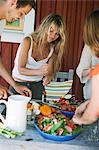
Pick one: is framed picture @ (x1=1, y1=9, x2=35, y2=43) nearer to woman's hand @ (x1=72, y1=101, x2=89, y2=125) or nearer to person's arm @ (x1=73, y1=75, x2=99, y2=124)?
woman's hand @ (x1=72, y1=101, x2=89, y2=125)

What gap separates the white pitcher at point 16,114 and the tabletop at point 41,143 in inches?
2.2

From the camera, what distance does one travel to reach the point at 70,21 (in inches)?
→ 124

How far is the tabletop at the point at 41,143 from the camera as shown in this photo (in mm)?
1324

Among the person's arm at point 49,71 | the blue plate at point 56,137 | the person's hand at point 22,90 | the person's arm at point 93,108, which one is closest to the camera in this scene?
the person's arm at point 93,108

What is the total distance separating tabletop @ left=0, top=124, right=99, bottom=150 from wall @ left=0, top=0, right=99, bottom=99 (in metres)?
1.81

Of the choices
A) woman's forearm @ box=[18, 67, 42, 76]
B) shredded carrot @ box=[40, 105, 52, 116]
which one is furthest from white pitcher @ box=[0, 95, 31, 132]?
woman's forearm @ box=[18, 67, 42, 76]

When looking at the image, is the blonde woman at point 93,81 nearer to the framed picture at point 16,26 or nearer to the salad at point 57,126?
the salad at point 57,126

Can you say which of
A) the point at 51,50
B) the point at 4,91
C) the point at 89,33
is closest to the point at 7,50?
the point at 51,50

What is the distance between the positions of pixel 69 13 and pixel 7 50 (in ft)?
2.54

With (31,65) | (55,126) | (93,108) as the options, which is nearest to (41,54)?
(31,65)

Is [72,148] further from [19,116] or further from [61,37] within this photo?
[61,37]

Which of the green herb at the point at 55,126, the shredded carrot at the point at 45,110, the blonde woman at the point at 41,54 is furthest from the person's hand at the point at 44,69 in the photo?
the green herb at the point at 55,126

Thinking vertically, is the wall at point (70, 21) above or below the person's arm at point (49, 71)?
above

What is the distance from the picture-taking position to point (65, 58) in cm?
321
